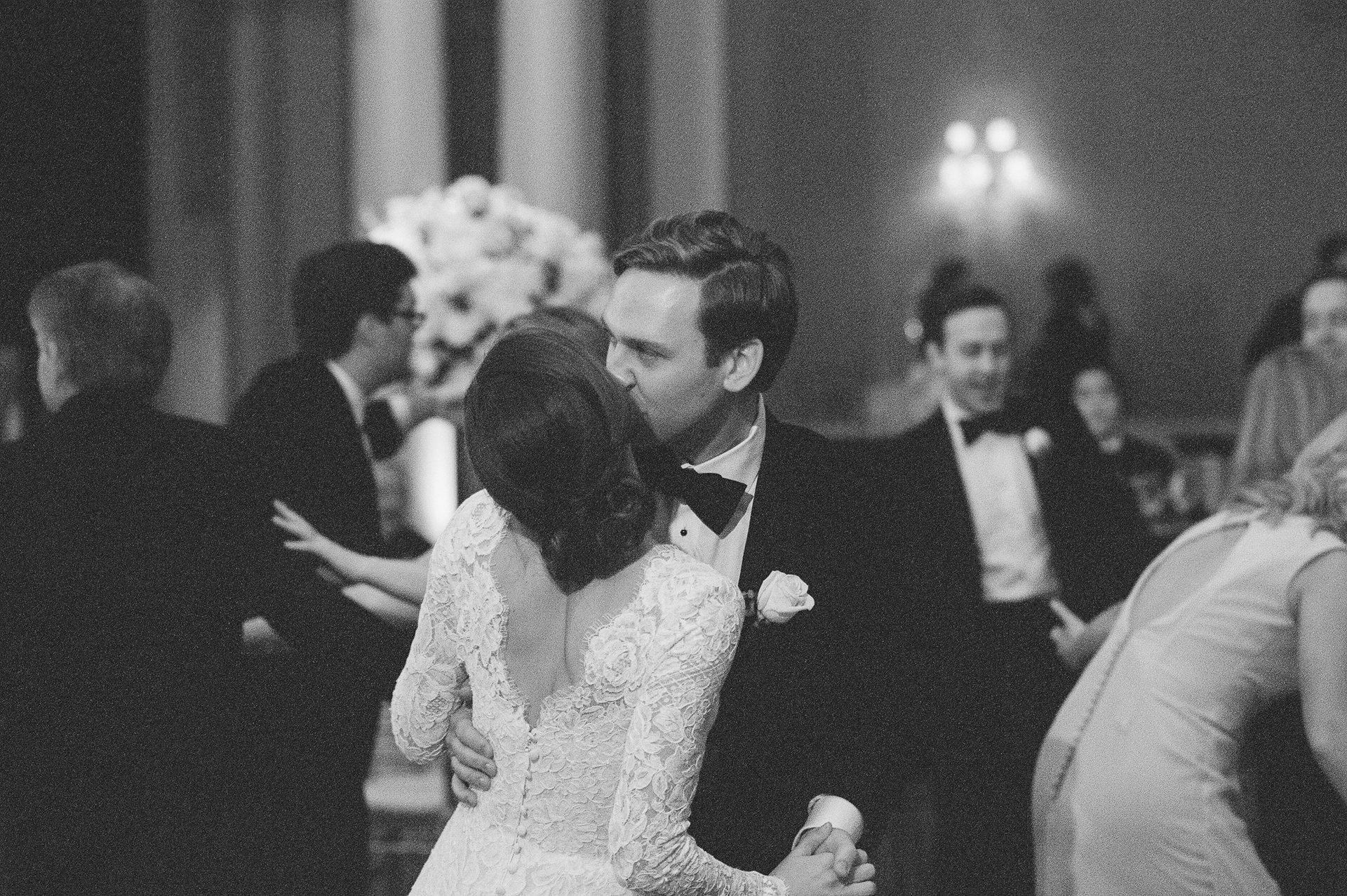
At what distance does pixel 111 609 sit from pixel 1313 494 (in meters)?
2.06

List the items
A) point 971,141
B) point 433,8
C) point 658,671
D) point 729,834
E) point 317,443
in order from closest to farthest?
point 658,671, point 729,834, point 317,443, point 433,8, point 971,141

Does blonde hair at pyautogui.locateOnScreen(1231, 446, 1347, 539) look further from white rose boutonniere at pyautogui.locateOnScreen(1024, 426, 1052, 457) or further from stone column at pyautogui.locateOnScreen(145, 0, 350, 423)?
stone column at pyautogui.locateOnScreen(145, 0, 350, 423)

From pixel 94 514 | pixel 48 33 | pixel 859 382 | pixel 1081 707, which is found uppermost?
pixel 48 33

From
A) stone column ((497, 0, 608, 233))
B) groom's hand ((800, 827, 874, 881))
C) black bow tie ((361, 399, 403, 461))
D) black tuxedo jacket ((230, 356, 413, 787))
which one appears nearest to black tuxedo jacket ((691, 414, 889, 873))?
groom's hand ((800, 827, 874, 881))

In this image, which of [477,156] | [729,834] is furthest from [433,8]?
[729,834]

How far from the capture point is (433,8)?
9.58 meters

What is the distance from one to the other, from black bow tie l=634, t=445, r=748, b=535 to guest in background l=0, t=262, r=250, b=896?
113 centimetres

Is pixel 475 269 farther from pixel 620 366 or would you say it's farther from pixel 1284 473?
pixel 620 366

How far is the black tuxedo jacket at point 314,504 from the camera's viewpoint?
3508mm

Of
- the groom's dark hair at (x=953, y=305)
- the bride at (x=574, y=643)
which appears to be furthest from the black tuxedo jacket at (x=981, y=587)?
the bride at (x=574, y=643)

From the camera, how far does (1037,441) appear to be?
4840mm

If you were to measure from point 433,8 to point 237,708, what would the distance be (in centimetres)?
705

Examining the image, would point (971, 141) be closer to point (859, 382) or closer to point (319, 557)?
point (859, 382)

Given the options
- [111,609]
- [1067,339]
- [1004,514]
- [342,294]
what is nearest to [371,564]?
[111,609]
